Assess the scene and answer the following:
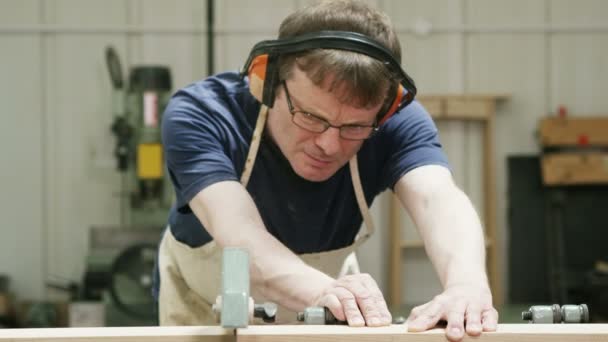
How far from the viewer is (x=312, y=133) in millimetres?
1744

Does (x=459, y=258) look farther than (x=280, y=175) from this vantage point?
No

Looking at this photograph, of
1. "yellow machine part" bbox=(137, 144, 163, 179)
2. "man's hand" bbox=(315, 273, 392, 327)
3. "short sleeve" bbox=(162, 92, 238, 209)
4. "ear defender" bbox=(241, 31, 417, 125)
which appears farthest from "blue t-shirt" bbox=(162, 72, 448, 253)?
"yellow machine part" bbox=(137, 144, 163, 179)

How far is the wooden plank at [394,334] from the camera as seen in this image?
122cm

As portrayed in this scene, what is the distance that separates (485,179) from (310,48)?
16.2ft

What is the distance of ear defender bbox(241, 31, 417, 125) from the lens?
63.8 inches

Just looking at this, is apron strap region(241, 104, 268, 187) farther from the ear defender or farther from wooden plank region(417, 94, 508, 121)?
wooden plank region(417, 94, 508, 121)

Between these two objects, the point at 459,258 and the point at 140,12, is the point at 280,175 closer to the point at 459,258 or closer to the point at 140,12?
the point at 459,258

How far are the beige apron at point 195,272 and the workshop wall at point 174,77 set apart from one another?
3.95 metres

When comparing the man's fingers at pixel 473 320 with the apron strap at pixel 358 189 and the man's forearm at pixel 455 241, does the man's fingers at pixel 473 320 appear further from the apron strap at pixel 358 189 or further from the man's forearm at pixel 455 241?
the apron strap at pixel 358 189

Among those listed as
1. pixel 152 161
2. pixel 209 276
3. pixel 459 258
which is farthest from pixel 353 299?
pixel 152 161

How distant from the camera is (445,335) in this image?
1.29 metres

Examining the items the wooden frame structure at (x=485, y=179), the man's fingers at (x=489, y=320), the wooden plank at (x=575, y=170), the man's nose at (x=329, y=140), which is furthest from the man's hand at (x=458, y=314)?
the wooden plank at (x=575, y=170)

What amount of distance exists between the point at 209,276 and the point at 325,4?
0.81 metres

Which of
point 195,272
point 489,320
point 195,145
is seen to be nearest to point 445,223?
point 489,320
